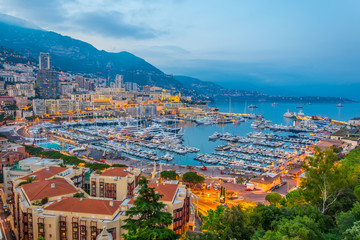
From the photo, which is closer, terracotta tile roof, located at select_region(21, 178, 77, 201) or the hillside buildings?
the hillside buildings

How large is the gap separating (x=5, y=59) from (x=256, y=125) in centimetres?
9276

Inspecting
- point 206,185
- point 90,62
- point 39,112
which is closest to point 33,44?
point 90,62

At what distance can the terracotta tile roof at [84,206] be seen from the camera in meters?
11.0

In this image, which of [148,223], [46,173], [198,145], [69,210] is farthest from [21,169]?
[198,145]

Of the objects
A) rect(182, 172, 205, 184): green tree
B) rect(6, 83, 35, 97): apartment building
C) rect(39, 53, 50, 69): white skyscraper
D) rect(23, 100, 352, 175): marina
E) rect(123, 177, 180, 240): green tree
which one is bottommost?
rect(23, 100, 352, 175): marina

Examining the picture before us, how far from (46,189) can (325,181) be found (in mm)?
11748

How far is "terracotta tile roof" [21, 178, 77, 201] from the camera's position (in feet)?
39.9

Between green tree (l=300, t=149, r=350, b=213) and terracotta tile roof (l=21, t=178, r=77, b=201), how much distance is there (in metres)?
10.5

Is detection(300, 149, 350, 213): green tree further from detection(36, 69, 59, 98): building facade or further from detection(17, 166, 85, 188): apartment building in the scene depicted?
detection(36, 69, 59, 98): building facade

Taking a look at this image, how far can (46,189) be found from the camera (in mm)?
12547

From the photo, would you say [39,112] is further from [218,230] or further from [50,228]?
[218,230]

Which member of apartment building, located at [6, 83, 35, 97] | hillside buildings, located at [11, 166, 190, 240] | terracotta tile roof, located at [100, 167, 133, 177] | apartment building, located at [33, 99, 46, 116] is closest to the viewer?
hillside buildings, located at [11, 166, 190, 240]

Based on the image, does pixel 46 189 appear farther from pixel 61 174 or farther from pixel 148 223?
pixel 148 223

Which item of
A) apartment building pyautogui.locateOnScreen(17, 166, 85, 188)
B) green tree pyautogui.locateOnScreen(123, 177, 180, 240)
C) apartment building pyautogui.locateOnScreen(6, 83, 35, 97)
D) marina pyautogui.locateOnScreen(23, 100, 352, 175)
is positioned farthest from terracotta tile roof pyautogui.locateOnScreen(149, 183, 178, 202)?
apartment building pyautogui.locateOnScreen(6, 83, 35, 97)
